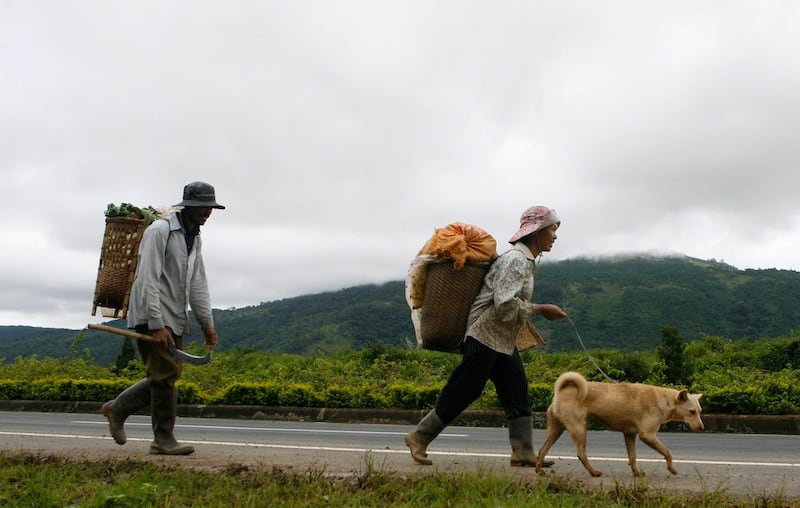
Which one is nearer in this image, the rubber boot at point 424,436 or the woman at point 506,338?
the woman at point 506,338

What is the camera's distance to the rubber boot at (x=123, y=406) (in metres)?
5.43

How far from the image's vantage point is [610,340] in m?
55.1

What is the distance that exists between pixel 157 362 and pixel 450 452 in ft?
9.26

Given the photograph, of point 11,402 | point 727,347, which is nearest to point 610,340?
point 727,347

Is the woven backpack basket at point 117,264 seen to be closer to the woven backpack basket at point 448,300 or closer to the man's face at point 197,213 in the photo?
the man's face at point 197,213

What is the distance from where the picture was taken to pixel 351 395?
12.2 metres

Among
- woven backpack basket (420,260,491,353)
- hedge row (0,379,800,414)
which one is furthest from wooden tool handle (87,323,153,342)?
hedge row (0,379,800,414)

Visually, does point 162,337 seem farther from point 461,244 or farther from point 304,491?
point 461,244

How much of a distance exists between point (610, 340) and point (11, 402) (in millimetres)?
48102

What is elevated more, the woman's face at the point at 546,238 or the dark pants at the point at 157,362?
the woman's face at the point at 546,238

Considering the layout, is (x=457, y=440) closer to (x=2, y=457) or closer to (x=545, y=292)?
(x=2, y=457)

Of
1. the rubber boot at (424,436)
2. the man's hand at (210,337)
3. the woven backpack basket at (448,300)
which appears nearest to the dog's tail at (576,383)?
the woven backpack basket at (448,300)

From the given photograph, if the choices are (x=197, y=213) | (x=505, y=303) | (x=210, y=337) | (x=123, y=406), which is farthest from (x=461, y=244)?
(x=123, y=406)

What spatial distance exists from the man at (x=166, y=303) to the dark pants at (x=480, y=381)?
A: 199cm
